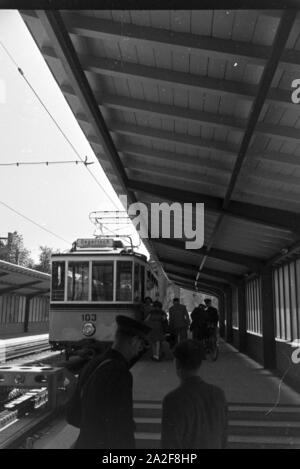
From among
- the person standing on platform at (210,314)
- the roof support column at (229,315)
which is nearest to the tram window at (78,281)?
the person standing on platform at (210,314)

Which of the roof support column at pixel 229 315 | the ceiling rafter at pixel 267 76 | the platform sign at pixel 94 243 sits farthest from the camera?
the roof support column at pixel 229 315

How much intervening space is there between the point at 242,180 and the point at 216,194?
1.14 metres

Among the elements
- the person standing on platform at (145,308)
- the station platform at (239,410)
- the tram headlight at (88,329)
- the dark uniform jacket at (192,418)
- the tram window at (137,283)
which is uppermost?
the tram window at (137,283)

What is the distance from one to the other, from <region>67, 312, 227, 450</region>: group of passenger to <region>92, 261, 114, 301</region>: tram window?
707 centimetres

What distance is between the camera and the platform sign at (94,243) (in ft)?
33.9

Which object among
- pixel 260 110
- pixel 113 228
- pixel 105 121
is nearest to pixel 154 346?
pixel 113 228

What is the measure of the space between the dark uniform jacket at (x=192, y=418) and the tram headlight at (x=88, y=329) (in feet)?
23.4

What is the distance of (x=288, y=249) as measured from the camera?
899 centimetres

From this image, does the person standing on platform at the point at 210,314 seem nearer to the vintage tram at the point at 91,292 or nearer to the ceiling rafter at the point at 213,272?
the vintage tram at the point at 91,292

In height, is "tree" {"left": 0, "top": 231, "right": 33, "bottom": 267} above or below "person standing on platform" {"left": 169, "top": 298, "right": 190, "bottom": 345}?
above

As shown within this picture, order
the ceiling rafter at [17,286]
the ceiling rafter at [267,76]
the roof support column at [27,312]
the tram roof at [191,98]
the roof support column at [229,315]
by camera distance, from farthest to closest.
A: the roof support column at [27,312]
the ceiling rafter at [17,286]
the roof support column at [229,315]
the tram roof at [191,98]
the ceiling rafter at [267,76]

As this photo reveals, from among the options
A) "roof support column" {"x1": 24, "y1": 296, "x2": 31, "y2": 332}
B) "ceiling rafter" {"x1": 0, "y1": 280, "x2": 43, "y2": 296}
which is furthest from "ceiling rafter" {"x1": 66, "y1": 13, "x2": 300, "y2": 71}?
"roof support column" {"x1": 24, "y1": 296, "x2": 31, "y2": 332}

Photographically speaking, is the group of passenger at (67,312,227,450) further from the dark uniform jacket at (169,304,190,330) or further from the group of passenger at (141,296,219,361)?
the dark uniform jacket at (169,304,190,330)

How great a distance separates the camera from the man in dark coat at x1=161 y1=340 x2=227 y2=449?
7.72 feet
